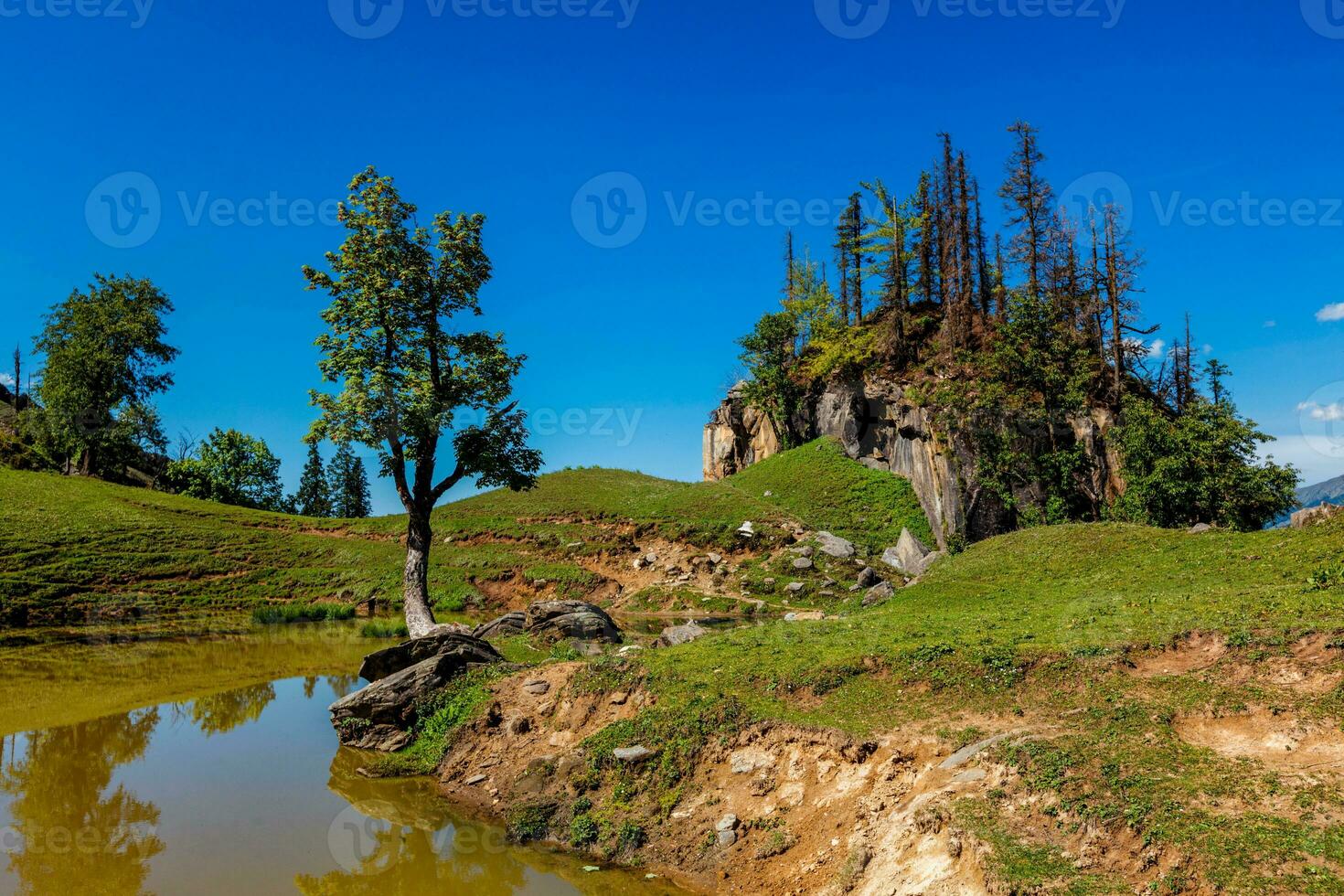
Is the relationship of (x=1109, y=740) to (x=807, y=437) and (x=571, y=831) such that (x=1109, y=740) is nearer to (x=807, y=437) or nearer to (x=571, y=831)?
(x=571, y=831)

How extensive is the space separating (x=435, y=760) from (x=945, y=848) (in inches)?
381

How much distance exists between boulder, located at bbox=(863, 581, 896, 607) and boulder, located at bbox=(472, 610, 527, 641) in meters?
12.0

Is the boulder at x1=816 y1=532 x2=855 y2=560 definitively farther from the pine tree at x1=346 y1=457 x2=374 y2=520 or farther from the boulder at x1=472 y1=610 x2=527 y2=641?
the pine tree at x1=346 y1=457 x2=374 y2=520

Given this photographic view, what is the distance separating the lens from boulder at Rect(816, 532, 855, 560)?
131 ft

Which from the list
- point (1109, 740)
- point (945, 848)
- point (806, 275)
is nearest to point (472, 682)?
point (945, 848)

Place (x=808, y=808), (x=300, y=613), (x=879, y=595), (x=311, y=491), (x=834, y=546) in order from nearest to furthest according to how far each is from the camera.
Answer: (x=808, y=808) → (x=879, y=595) → (x=300, y=613) → (x=834, y=546) → (x=311, y=491)

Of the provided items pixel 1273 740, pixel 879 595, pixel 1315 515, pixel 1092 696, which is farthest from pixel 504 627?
pixel 1315 515

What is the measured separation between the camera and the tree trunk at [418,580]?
23109 mm

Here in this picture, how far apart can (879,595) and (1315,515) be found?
40.3 ft

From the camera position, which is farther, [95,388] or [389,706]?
[95,388]

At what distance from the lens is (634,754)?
1162 cm

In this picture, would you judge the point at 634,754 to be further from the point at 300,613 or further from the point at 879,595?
the point at 300,613

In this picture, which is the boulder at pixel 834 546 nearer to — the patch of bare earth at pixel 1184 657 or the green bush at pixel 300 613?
the green bush at pixel 300 613

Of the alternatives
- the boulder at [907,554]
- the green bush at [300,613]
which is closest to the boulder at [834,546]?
the boulder at [907,554]
